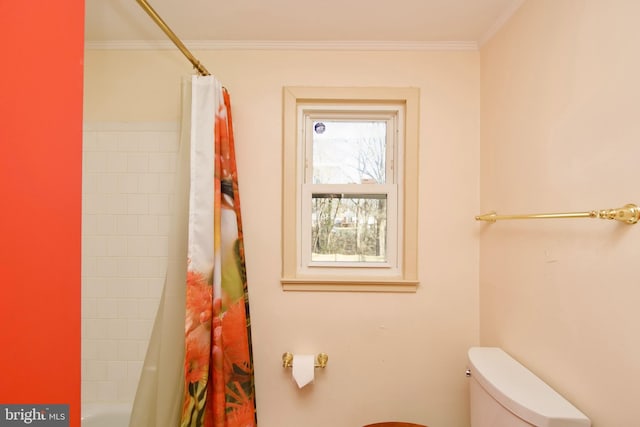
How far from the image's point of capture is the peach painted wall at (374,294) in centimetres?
136

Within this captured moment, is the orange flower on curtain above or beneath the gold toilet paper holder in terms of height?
above

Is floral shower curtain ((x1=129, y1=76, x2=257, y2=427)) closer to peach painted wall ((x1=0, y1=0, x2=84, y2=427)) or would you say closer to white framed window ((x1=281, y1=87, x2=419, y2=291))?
white framed window ((x1=281, y1=87, x2=419, y2=291))

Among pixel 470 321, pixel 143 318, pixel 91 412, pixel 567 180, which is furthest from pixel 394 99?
pixel 91 412

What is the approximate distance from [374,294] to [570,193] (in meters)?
0.85

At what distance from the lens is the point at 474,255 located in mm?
1358

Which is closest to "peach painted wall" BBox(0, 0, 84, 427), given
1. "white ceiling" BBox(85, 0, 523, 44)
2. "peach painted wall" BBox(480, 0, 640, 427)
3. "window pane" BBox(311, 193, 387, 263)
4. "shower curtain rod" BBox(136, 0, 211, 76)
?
"shower curtain rod" BBox(136, 0, 211, 76)

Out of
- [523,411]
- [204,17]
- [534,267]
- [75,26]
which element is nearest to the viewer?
[75,26]

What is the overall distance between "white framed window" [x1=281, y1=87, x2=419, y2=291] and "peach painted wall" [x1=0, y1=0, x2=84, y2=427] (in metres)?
0.88

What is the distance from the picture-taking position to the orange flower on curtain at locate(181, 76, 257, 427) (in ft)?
3.45

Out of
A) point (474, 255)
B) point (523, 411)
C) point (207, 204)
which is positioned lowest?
point (523, 411)

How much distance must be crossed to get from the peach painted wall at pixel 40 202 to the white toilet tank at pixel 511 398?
111 cm

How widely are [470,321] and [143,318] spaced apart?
1559 mm

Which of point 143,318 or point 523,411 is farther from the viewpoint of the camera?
Answer: point 143,318

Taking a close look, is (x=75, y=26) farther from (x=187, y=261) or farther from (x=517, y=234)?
(x=517, y=234)
